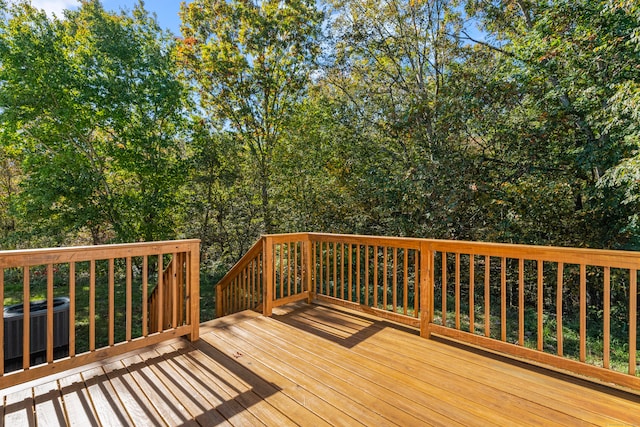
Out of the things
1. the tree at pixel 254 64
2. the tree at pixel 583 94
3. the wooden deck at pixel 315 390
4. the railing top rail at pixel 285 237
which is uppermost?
the tree at pixel 254 64

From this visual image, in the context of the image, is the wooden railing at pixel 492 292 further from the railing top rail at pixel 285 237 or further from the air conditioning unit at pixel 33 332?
the air conditioning unit at pixel 33 332

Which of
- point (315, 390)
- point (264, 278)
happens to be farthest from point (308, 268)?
point (315, 390)

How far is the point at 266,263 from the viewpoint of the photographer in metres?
3.62

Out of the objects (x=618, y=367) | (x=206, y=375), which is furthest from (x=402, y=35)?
(x=206, y=375)

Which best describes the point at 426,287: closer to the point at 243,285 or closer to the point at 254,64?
the point at 243,285

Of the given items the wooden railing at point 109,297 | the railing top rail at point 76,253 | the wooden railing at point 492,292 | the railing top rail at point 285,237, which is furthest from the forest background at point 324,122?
the railing top rail at point 76,253

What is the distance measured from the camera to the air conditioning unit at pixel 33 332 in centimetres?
413

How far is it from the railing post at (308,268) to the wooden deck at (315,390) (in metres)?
1.30

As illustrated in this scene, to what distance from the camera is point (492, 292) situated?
689 cm

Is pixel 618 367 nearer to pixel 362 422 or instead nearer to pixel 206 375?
pixel 362 422

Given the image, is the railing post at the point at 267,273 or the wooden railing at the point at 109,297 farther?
the railing post at the point at 267,273

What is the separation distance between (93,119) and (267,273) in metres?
6.32

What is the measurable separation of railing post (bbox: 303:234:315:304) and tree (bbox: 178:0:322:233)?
4.27 m

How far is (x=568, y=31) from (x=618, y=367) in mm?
4687
